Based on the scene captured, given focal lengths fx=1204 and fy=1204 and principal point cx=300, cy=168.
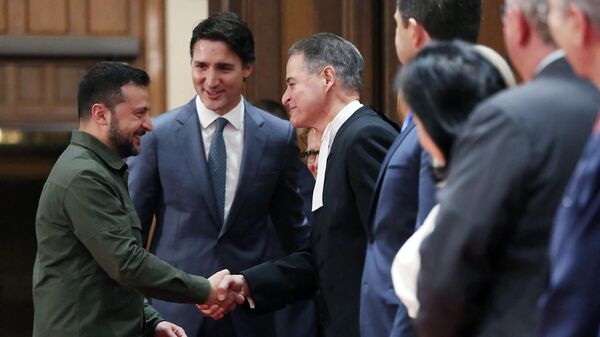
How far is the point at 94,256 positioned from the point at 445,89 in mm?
1422

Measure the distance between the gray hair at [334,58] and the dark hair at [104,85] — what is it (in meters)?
0.51

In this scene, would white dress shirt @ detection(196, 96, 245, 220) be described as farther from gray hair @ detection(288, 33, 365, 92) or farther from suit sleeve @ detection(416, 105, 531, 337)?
suit sleeve @ detection(416, 105, 531, 337)

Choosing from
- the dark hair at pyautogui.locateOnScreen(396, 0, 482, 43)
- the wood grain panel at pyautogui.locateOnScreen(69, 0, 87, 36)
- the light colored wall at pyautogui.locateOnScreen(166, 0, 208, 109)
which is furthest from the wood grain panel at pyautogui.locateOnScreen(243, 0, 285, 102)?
the dark hair at pyautogui.locateOnScreen(396, 0, 482, 43)

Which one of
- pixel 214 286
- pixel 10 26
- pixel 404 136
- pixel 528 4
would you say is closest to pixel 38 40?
pixel 10 26

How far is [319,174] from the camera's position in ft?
11.1

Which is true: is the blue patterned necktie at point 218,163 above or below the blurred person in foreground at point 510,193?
below

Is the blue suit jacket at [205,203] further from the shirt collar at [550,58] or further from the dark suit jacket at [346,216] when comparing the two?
the shirt collar at [550,58]

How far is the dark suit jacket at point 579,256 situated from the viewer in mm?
1581

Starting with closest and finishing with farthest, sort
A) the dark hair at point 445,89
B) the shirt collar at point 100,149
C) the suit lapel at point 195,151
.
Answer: the dark hair at point 445,89
the shirt collar at point 100,149
the suit lapel at point 195,151

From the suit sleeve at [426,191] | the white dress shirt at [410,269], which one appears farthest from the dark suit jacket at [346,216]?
the white dress shirt at [410,269]

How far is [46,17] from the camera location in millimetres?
5508

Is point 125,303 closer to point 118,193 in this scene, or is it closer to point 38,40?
point 118,193

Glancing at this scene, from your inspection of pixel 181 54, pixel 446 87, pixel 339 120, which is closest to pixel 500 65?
pixel 446 87

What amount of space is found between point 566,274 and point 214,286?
1862 millimetres
